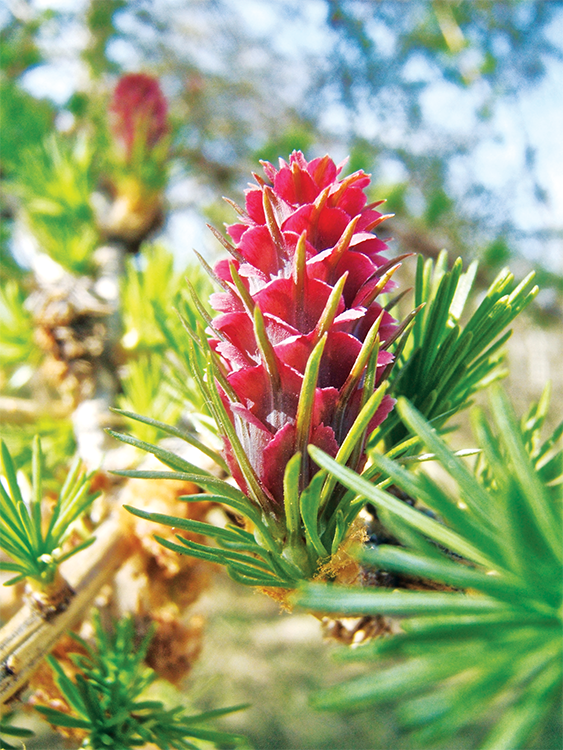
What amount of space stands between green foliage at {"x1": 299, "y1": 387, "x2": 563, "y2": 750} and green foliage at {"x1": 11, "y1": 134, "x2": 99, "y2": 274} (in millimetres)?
623

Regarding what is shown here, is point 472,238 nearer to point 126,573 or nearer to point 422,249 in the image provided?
point 422,249

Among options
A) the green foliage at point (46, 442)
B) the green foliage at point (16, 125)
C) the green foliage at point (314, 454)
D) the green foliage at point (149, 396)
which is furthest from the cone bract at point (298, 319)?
the green foliage at point (16, 125)

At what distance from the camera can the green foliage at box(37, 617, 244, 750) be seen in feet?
0.93

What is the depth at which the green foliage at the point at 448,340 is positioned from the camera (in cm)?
26

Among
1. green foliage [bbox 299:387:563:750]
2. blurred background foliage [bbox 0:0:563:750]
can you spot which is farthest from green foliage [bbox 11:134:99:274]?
green foliage [bbox 299:387:563:750]

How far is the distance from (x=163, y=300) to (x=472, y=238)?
0.88 meters

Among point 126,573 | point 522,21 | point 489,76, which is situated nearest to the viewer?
point 126,573

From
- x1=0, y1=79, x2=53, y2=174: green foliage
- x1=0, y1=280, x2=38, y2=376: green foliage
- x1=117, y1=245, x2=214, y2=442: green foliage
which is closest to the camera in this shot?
x1=117, y1=245, x2=214, y2=442: green foliage

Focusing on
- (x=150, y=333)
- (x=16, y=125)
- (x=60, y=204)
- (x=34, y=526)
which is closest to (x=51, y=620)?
(x=34, y=526)

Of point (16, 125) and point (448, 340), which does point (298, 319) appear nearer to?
point (448, 340)

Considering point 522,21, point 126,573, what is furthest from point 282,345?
point 522,21

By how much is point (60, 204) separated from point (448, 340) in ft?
1.99

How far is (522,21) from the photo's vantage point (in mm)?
1063

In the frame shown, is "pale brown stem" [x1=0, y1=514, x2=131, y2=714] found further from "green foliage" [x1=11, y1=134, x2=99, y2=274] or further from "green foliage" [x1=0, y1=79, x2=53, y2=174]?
"green foliage" [x1=0, y1=79, x2=53, y2=174]
